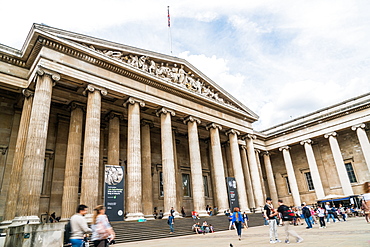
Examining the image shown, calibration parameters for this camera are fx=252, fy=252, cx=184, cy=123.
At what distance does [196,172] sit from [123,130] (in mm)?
8398

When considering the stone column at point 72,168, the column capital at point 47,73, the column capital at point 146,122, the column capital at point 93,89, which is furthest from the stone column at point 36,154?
the column capital at point 146,122

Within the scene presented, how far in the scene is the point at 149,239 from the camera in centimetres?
1472

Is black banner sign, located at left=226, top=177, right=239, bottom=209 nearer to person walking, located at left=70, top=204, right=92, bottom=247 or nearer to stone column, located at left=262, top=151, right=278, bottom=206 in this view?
stone column, located at left=262, top=151, right=278, bottom=206

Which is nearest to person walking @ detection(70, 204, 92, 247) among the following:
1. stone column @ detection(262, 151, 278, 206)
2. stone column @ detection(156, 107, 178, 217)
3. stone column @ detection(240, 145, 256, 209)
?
stone column @ detection(156, 107, 178, 217)

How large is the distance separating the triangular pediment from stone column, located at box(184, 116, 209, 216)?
10.8 feet

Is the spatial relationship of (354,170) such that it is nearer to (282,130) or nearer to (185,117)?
(282,130)

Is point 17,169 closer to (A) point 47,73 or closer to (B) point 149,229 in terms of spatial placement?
(A) point 47,73

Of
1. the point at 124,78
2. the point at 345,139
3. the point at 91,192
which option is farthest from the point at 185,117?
the point at 345,139

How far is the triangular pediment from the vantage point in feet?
58.4

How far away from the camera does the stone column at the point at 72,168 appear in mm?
16297

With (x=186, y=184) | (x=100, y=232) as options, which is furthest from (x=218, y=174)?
(x=100, y=232)

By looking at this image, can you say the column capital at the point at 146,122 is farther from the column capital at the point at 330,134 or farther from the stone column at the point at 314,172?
the column capital at the point at 330,134

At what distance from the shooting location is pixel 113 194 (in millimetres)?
15805

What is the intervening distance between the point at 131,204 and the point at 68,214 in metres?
3.90
